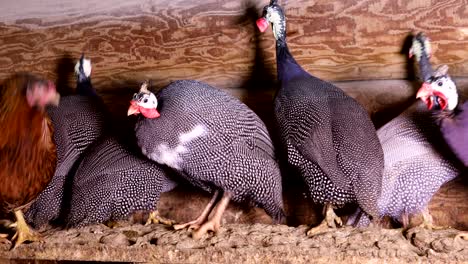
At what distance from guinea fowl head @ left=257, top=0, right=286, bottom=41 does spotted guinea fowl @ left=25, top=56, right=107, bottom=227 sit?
556 mm

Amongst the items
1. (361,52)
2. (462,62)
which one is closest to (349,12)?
(361,52)

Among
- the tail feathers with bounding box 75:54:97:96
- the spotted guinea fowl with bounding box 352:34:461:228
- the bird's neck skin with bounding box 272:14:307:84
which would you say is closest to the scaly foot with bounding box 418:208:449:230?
the spotted guinea fowl with bounding box 352:34:461:228

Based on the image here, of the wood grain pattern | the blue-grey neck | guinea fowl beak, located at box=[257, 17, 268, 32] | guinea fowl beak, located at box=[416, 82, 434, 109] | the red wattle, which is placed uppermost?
guinea fowl beak, located at box=[257, 17, 268, 32]

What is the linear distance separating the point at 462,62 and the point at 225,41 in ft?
2.25

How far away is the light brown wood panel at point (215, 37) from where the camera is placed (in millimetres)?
1680

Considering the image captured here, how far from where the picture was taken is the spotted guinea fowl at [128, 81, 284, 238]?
4.83 ft

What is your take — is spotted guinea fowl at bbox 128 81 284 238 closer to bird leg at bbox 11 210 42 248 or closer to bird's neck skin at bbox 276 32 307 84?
bird's neck skin at bbox 276 32 307 84

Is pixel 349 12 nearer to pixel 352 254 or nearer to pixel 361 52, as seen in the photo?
pixel 361 52

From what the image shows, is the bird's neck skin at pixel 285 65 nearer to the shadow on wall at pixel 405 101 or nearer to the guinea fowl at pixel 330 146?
the guinea fowl at pixel 330 146

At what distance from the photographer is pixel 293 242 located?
1.41 metres

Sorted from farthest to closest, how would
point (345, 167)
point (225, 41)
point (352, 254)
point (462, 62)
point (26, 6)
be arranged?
point (26, 6)
point (225, 41)
point (462, 62)
point (345, 167)
point (352, 254)

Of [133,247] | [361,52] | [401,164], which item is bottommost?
[133,247]

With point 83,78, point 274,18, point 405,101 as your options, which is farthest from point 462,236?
point 83,78


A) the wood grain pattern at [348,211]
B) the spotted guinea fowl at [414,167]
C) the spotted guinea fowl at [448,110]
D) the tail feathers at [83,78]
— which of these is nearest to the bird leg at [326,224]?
the spotted guinea fowl at [414,167]
